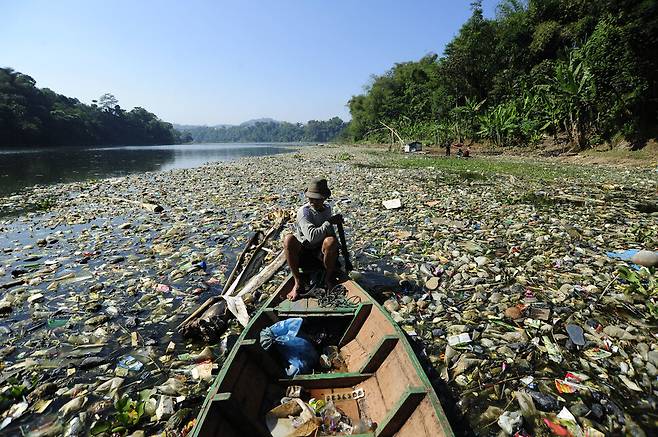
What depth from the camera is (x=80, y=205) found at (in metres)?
14.9

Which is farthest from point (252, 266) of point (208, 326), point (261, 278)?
point (208, 326)

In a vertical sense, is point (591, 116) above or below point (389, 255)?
above

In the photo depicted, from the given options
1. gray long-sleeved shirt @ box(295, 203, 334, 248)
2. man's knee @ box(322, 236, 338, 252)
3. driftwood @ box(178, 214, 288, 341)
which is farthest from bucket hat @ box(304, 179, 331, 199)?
driftwood @ box(178, 214, 288, 341)

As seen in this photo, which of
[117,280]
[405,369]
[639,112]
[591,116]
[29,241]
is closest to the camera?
[405,369]

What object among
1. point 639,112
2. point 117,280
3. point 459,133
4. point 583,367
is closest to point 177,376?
point 117,280

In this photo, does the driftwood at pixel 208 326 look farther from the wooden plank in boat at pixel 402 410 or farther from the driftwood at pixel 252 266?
the wooden plank in boat at pixel 402 410

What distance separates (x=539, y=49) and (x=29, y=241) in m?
43.3

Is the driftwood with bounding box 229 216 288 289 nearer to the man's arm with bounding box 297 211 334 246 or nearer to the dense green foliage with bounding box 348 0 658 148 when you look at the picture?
the man's arm with bounding box 297 211 334 246

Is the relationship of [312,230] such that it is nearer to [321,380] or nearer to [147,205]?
[321,380]

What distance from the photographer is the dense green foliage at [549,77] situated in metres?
21.7

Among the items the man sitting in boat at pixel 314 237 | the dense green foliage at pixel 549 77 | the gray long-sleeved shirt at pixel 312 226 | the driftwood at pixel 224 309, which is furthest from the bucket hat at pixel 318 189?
the dense green foliage at pixel 549 77

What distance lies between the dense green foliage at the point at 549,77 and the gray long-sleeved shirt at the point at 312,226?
25.8 metres

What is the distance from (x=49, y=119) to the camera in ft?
255

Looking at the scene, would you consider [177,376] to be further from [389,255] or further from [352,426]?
[389,255]
